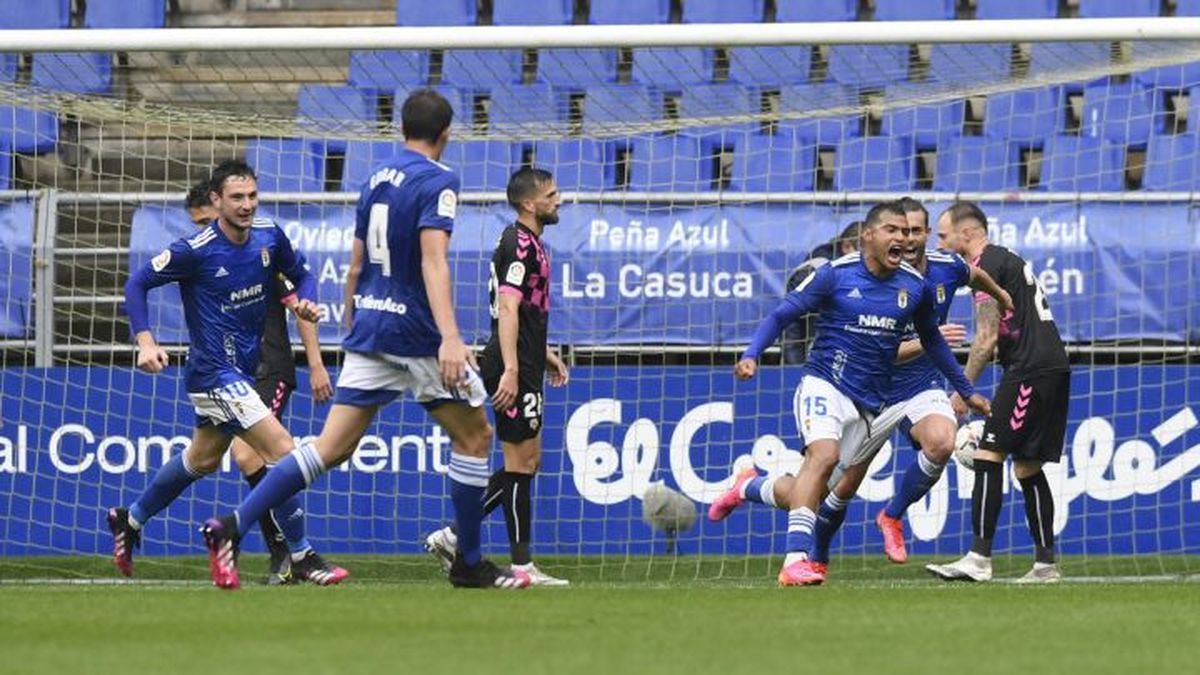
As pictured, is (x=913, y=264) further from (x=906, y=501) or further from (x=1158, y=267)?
(x=1158, y=267)

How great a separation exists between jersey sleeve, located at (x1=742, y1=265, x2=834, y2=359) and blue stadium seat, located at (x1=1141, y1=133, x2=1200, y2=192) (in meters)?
5.56

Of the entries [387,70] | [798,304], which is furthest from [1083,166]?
[798,304]

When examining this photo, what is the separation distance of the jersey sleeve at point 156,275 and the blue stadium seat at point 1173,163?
7.70 meters

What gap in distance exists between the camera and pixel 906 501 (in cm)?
1189

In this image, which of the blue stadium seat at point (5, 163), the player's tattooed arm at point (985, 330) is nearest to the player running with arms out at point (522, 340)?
the player's tattooed arm at point (985, 330)

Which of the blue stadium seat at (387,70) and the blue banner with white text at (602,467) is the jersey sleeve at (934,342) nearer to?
the blue banner with white text at (602,467)

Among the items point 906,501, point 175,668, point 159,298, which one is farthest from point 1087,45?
point 175,668

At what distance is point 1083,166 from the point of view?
16.9m

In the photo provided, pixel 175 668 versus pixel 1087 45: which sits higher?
pixel 1087 45

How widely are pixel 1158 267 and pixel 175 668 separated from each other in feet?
33.2

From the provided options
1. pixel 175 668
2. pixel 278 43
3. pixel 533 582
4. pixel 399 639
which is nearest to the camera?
pixel 175 668

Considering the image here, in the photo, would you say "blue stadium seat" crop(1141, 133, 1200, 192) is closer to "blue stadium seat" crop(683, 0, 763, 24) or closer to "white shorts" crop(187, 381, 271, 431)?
Result: "blue stadium seat" crop(683, 0, 763, 24)

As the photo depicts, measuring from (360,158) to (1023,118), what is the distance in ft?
18.0

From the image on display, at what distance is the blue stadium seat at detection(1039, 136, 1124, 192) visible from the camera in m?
16.2
